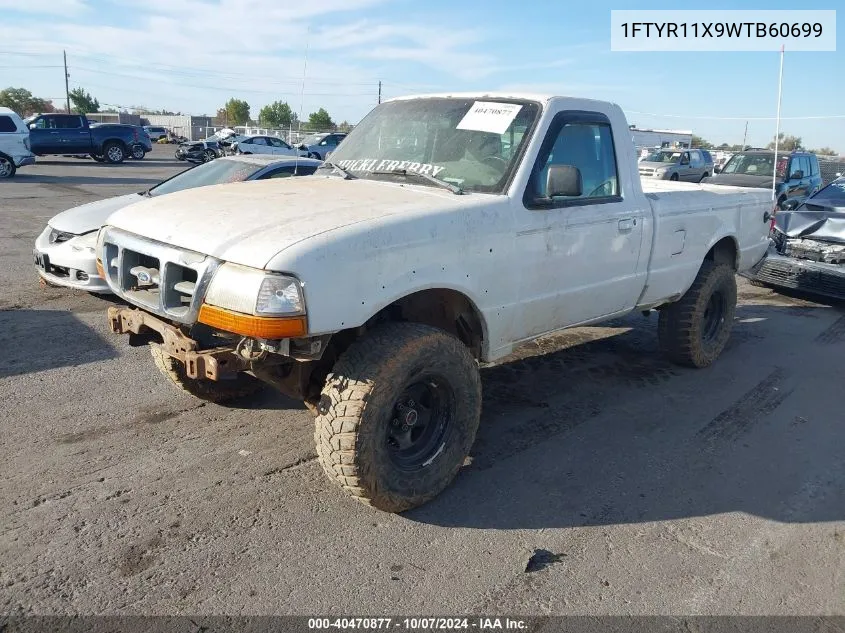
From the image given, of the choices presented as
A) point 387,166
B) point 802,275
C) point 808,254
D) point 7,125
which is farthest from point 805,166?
point 7,125

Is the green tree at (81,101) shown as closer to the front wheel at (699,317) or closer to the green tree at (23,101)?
the green tree at (23,101)

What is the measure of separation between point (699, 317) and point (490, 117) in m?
2.61

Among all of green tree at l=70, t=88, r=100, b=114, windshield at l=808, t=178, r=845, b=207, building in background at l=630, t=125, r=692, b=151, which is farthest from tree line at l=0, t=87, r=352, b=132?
windshield at l=808, t=178, r=845, b=207

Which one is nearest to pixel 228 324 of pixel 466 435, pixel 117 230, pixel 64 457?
pixel 117 230

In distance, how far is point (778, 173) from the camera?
Result: 634 inches

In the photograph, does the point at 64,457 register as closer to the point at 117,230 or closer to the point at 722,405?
the point at 117,230

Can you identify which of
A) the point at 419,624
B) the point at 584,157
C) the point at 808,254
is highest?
the point at 584,157

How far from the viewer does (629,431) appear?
453 cm

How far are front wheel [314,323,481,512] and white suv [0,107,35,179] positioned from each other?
Result: 68.4 ft

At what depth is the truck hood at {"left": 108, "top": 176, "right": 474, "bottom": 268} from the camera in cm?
295

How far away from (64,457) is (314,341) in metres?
1.81

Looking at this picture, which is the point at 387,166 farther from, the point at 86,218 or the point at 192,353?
the point at 86,218

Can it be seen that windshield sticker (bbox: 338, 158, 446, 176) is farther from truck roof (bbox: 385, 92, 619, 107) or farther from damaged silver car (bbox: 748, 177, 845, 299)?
damaged silver car (bbox: 748, 177, 845, 299)

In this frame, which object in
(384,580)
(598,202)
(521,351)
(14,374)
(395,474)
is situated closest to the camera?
(384,580)
